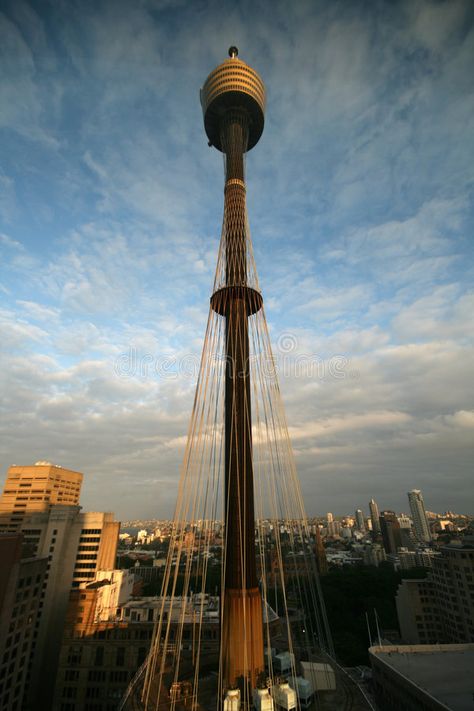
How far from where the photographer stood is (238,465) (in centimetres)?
2441

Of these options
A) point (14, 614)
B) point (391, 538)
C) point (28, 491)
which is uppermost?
point (28, 491)

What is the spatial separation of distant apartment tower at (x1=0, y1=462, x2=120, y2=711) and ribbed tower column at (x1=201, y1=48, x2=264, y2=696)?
3048 cm

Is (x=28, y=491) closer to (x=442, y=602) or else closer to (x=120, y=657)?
(x=120, y=657)

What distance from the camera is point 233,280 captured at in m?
29.7

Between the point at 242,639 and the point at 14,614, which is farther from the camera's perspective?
the point at 14,614

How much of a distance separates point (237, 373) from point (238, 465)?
678 centimetres

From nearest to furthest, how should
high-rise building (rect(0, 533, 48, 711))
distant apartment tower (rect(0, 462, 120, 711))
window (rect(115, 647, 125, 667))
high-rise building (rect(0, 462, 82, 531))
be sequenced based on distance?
high-rise building (rect(0, 533, 48, 711)), window (rect(115, 647, 125, 667)), distant apartment tower (rect(0, 462, 120, 711)), high-rise building (rect(0, 462, 82, 531))

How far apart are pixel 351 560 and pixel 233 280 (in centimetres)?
11684

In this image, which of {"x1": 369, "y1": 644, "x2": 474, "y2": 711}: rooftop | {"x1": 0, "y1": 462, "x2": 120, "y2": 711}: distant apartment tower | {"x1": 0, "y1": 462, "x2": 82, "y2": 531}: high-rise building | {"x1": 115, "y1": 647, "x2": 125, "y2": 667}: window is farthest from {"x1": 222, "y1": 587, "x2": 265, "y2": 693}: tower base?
{"x1": 0, "y1": 462, "x2": 82, "y2": 531}: high-rise building

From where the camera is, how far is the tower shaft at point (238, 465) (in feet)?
65.9

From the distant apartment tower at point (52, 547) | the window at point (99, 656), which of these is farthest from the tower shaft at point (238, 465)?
the distant apartment tower at point (52, 547)

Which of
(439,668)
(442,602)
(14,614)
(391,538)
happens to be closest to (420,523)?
(391,538)

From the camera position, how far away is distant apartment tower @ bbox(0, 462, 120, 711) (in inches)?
1866

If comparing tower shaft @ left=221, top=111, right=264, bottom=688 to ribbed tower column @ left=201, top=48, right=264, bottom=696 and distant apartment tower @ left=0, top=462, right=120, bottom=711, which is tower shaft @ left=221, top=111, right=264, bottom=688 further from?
distant apartment tower @ left=0, top=462, right=120, bottom=711
